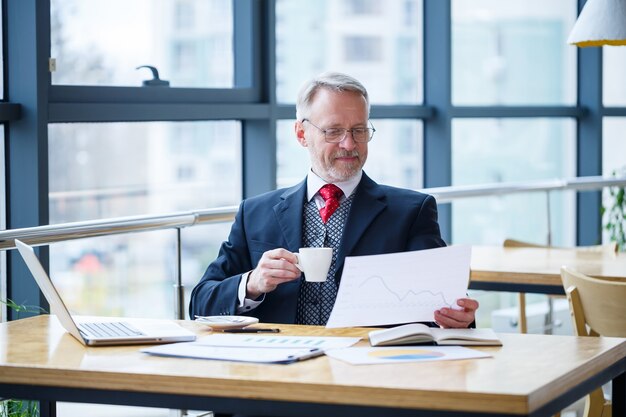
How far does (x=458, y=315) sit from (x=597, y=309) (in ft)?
3.03

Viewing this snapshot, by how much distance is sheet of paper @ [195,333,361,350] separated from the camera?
81.0 inches

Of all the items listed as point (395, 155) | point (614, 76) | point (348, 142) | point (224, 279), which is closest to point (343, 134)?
point (348, 142)

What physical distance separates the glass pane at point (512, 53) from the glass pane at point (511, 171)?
0.53 ft

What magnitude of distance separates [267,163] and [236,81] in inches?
15.7

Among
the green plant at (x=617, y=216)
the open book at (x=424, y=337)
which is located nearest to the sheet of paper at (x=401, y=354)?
the open book at (x=424, y=337)

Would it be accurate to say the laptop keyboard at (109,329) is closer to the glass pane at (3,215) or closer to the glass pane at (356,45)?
the glass pane at (3,215)

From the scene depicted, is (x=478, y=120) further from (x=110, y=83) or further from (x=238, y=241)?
(x=238, y=241)

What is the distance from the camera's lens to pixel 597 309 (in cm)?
296

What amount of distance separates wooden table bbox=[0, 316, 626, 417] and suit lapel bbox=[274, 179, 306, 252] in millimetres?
671

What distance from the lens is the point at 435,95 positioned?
5809 mm

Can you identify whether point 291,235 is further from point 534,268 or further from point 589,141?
point 589,141

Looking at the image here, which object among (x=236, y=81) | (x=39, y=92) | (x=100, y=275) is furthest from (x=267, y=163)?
(x=39, y=92)

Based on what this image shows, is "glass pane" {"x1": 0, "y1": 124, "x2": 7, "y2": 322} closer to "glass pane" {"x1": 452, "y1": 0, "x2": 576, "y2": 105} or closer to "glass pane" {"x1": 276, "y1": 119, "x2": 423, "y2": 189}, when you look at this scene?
"glass pane" {"x1": 276, "y1": 119, "x2": 423, "y2": 189}

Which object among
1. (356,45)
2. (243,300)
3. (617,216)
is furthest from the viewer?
(617,216)
